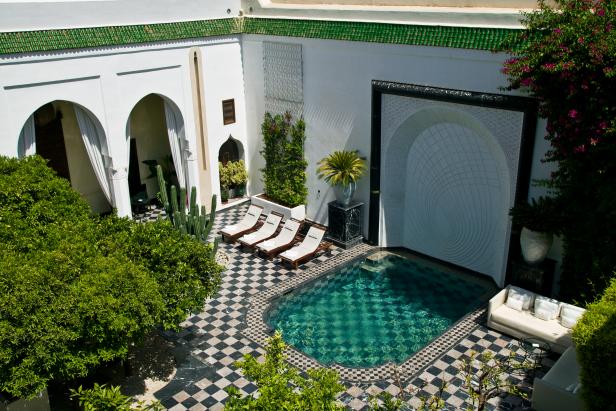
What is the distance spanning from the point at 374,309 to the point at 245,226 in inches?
164

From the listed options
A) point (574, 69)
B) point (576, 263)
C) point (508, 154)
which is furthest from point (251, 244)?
point (574, 69)

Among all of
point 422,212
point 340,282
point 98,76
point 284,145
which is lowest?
point 340,282

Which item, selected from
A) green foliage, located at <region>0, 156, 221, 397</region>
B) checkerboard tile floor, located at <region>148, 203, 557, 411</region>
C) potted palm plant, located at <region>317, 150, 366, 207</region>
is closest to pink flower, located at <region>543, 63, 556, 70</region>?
checkerboard tile floor, located at <region>148, 203, 557, 411</region>

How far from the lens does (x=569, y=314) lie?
8953mm

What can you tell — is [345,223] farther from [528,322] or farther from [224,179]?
[528,322]

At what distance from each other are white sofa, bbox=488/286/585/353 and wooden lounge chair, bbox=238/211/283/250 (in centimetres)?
520

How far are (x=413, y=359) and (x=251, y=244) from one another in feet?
16.1

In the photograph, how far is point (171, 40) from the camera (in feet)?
42.1

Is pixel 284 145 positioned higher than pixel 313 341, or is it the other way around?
pixel 284 145

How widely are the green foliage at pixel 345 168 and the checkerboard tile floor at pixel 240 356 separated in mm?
2150

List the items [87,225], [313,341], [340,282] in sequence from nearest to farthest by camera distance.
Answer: [87,225]
[313,341]
[340,282]

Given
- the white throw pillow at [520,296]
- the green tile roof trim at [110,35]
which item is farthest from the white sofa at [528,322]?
the green tile roof trim at [110,35]

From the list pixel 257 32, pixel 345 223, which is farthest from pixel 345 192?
pixel 257 32

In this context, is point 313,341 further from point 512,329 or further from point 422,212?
point 422,212
